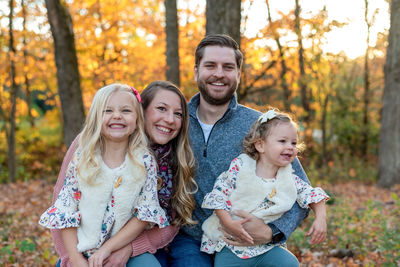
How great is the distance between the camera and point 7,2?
11031 mm

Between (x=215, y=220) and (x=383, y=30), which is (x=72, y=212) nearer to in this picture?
(x=215, y=220)

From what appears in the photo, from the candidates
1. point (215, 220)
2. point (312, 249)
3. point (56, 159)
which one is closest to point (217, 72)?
point (215, 220)

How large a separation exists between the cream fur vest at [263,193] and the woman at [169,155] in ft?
1.36

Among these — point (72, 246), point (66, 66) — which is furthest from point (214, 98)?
point (66, 66)

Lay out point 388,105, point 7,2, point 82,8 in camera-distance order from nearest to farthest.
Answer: point 388,105 < point 7,2 < point 82,8

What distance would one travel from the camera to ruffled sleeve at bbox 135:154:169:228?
8.82ft

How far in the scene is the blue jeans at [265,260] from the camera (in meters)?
2.80

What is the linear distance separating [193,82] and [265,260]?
713 cm

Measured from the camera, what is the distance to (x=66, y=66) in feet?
21.5

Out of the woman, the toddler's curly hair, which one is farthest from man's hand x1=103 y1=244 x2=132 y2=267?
the toddler's curly hair

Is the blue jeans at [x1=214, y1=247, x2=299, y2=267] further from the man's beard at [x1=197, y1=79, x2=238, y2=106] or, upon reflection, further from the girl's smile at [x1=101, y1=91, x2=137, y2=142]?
the man's beard at [x1=197, y1=79, x2=238, y2=106]

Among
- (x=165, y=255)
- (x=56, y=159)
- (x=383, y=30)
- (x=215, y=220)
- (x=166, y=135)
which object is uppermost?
(x=383, y=30)

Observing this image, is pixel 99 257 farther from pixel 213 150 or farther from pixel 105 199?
pixel 213 150

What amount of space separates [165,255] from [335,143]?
540 inches
